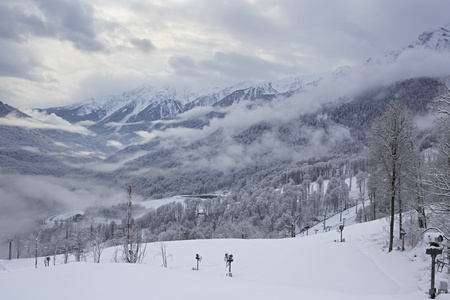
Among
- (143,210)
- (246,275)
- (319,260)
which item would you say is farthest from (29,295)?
(143,210)

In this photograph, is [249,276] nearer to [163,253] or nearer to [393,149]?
[163,253]

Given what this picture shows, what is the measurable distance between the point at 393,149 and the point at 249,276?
43.2 ft

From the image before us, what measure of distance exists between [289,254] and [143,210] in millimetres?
168764

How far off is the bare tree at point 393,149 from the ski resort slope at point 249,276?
142 inches

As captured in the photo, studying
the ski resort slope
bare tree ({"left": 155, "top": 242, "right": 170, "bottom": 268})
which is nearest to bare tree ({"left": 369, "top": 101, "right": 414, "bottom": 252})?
the ski resort slope

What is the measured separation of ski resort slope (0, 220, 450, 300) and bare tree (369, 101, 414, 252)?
3608 millimetres

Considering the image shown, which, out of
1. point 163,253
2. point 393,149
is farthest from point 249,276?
point 393,149

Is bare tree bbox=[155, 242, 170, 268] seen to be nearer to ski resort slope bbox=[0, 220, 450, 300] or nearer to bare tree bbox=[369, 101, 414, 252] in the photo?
ski resort slope bbox=[0, 220, 450, 300]

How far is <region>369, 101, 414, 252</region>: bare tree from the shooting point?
66.6 ft

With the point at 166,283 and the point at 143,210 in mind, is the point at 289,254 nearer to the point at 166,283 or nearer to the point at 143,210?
the point at 166,283

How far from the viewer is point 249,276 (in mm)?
18375

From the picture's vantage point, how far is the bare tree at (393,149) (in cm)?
2031

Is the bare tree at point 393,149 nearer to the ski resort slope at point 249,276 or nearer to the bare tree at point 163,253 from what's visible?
the ski resort slope at point 249,276

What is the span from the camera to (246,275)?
61.4 feet
